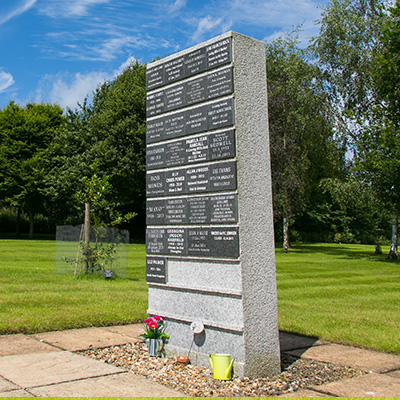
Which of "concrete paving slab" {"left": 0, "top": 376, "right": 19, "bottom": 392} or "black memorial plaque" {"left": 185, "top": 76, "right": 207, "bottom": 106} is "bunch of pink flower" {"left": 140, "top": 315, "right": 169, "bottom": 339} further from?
"black memorial plaque" {"left": 185, "top": 76, "right": 207, "bottom": 106}

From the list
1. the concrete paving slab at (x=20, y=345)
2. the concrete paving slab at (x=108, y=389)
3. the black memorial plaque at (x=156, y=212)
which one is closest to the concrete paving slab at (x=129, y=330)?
the concrete paving slab at (x=20, y=345)

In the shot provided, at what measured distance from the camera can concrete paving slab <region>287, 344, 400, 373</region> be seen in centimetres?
541

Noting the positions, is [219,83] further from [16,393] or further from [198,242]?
[16,393]

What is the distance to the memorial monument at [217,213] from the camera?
5238 mm

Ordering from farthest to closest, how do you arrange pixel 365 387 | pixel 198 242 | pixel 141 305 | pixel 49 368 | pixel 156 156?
pixel 141 305
pixel 156 156
pixel 198 242
pixel 49 368
pixel 365 387

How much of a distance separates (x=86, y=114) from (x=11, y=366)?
3680 centimetres

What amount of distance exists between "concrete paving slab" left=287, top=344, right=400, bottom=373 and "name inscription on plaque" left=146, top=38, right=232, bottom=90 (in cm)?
380

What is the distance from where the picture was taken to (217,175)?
18.1ft

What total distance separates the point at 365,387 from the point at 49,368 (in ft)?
10.9

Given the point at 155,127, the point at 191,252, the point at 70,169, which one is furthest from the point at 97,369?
the point at 70,169

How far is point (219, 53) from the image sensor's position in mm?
5637

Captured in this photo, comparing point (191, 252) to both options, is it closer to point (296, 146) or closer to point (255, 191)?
point (255, 191)

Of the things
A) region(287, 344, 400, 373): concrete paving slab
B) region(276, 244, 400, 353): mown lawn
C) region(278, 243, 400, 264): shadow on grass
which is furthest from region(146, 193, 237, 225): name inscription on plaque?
region(278, 243, 400, 264): shadow on grass

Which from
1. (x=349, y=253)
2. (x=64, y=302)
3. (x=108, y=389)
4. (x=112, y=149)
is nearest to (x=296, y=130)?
(x=349, y=253)
